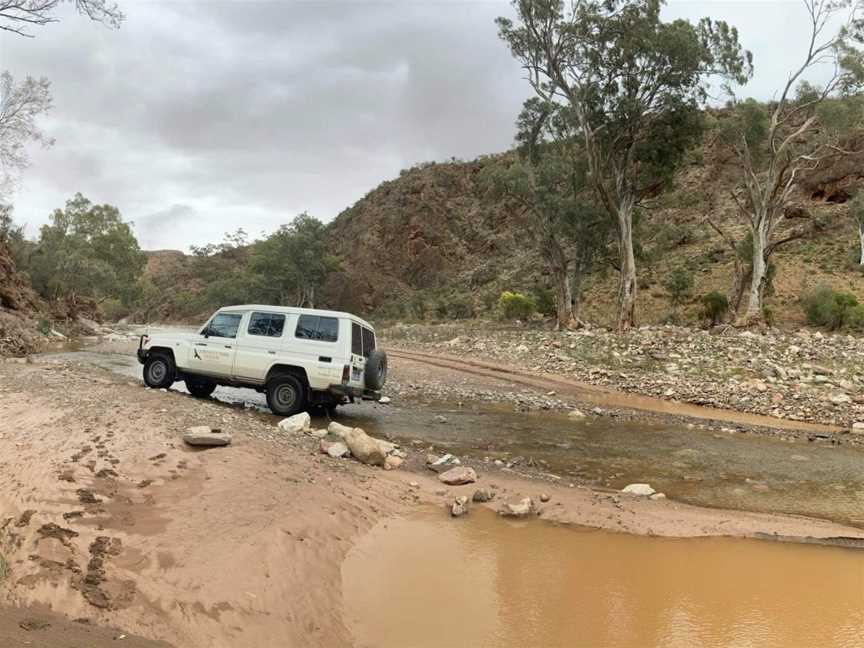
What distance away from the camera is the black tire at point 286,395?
11.4m

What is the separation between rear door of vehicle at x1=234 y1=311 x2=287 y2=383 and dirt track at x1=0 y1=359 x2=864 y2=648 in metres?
2.54

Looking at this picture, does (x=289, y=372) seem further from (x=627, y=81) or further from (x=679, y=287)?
(x=679, y=287)

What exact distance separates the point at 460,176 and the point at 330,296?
26642mm

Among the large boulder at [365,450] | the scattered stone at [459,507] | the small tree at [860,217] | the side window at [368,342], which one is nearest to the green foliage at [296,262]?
the small tree at [860,217]

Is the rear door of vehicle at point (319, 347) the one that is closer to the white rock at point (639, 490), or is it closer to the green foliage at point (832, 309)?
the white rock at point (639, 490)

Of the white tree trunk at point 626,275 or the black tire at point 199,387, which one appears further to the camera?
the white tree trunk at point 626,275

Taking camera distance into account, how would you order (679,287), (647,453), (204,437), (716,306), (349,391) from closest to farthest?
(204,437) → (647,453) → (349,391) → (716,306) → (679,287)

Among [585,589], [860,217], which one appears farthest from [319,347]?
[860,217]

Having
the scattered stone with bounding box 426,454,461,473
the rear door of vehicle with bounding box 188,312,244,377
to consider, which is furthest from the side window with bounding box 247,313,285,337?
the scattered stone with bounding box 426,454,461,473

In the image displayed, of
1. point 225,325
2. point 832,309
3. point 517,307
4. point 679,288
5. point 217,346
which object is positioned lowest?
point 217,346

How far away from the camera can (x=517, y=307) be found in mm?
41438

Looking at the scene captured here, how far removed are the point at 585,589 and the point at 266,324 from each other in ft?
28.2

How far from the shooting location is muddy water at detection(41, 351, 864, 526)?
8.23 metres

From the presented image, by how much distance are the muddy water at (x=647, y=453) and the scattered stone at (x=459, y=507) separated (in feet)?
7.10
